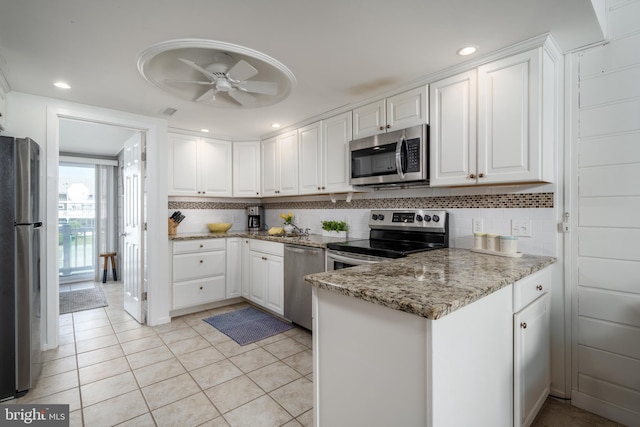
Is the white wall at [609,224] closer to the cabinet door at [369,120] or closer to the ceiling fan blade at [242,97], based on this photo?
the cabinet door at [369,120]

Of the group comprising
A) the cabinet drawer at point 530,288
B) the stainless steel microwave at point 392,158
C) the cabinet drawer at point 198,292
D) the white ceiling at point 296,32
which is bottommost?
the cabinet drawer at point 198,292

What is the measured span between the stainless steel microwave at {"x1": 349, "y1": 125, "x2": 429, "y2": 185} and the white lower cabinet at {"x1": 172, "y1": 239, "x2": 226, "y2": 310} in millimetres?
1983

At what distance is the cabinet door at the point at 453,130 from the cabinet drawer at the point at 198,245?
265cm

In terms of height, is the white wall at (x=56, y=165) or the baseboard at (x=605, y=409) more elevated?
the white wall at (x=56, y=165)

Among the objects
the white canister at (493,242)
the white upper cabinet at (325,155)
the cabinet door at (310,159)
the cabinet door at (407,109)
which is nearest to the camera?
the white canister at (493,242)

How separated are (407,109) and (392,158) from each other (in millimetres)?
403

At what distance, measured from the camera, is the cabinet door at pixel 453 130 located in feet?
6.90

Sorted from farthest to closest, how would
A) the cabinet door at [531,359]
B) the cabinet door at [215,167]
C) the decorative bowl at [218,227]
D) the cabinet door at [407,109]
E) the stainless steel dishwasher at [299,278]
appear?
the decorative bowl at [218,227], the cabinet door at [215,167], the stainless steel dishwasher at [299,278], the cabinet door at [407,109], the cabinet door at [531,359]

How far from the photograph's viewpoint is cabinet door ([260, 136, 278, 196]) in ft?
13.0

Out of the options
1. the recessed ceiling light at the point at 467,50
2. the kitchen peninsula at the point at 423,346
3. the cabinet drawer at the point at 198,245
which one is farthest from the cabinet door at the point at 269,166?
the kitchen peninsula at the point at 423,346

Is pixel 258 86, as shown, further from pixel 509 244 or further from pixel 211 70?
pixel 509 244

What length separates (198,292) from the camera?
11.9 feet

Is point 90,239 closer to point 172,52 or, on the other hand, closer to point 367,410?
point 172,52

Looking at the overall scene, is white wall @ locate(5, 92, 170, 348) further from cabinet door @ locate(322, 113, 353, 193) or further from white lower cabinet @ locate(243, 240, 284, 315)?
cabinet door @ locate(322, 113, 353, 193)
